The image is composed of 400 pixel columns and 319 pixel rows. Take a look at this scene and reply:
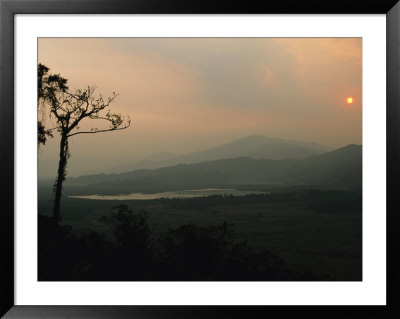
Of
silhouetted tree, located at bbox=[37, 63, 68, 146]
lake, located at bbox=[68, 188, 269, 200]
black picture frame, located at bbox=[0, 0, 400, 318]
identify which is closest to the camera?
black picture frame, located at bbox=[0, 0, 400, 318]

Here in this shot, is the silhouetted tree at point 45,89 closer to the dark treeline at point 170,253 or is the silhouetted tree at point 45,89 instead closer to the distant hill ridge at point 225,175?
the distant hill ridge at point 225,175

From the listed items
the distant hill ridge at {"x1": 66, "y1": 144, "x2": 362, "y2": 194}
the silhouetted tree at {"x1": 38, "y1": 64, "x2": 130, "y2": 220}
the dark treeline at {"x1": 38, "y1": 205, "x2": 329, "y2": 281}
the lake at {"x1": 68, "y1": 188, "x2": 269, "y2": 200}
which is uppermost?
the silhouetted tree at {"x1": 38, "y1": 64, "x2": 130, "y2": 220}

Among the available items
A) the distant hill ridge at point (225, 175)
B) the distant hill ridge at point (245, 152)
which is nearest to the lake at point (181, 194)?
the distant hill ridge at point (225, 175)

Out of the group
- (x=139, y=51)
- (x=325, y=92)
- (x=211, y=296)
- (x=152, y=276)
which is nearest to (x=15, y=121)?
(x=139, y=51)

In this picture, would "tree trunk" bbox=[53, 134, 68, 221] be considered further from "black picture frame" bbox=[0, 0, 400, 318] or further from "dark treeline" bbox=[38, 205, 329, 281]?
"black picture frame" bbox=[0, 0, 400, 318]

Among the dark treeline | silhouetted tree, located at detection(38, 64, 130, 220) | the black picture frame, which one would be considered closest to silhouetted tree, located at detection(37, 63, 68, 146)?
silhouetted tree, located at detection(38, 64, 130, 220)

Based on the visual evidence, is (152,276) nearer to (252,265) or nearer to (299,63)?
(252,265)

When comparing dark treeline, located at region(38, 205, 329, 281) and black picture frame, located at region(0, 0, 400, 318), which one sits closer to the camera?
black picture frame, located at region(0, 0, 400, 318)
